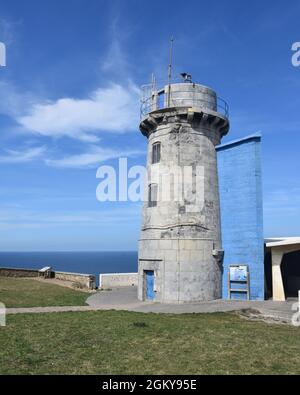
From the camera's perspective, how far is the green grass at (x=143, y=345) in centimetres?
1120

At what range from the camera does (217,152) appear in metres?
29.2

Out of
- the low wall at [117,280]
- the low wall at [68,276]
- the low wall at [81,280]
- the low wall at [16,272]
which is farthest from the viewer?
the low wall at [16,272]

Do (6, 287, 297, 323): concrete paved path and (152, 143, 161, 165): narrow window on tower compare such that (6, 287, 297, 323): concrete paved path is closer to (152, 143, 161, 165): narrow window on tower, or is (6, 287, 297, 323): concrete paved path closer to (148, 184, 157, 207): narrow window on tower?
(148, 184, 157, 207): narrow window on tower

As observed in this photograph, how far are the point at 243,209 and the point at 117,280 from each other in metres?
15.5

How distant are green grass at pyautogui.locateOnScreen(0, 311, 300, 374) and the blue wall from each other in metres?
8.15

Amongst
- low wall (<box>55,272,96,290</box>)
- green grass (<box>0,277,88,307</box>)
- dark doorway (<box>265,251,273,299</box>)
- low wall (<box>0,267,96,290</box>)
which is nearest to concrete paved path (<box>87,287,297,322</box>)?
green grass (<box>0,277,88,307</box>)

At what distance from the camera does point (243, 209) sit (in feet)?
89.8

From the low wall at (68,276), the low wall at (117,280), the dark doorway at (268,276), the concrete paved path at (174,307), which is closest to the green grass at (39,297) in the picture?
the concrete paved path at (174,307)

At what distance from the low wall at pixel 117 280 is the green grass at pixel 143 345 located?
16797 millimetres

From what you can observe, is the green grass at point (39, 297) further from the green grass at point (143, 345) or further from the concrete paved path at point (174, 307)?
the green grass at point (143, 345)

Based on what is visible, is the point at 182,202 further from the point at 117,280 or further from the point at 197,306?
the point at 117,280

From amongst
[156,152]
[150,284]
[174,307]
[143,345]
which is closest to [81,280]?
[150,284]
